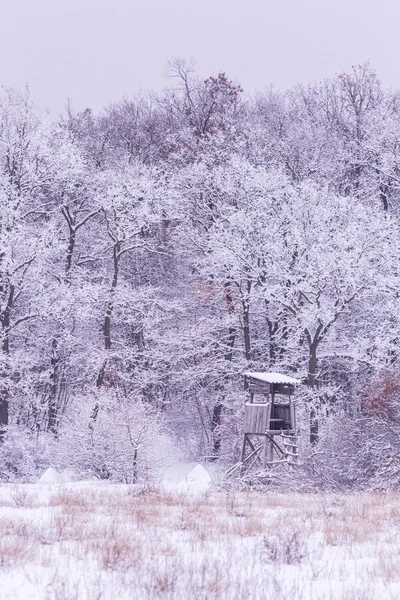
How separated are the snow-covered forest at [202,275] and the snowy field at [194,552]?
10.8 metres

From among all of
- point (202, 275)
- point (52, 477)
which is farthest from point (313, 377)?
point (52, 477)

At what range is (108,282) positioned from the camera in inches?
1351

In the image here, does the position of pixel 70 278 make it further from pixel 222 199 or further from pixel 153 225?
pixel 222 199

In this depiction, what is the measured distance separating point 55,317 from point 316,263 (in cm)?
1122

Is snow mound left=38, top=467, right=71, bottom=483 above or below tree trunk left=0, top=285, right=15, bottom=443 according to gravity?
below

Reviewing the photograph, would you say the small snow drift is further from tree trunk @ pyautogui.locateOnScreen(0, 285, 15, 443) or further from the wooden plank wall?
tree trunk @ pyautogui.locateOnScreen(0, 285, 15, 443)

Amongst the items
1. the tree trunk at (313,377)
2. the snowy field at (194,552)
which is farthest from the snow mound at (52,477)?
the snowy field at (194,552)

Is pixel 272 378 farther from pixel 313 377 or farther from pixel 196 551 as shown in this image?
pixel 196 551

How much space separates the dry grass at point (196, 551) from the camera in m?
5.31

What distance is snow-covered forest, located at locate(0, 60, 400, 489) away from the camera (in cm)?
2514

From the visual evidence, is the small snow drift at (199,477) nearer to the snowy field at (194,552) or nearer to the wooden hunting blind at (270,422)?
the wooden hunting blind at (270,422)

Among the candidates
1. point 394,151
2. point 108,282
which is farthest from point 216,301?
point 394,151

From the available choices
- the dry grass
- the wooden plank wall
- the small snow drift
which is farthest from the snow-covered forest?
the dry grass

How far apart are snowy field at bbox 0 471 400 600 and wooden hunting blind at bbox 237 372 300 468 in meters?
11.0
